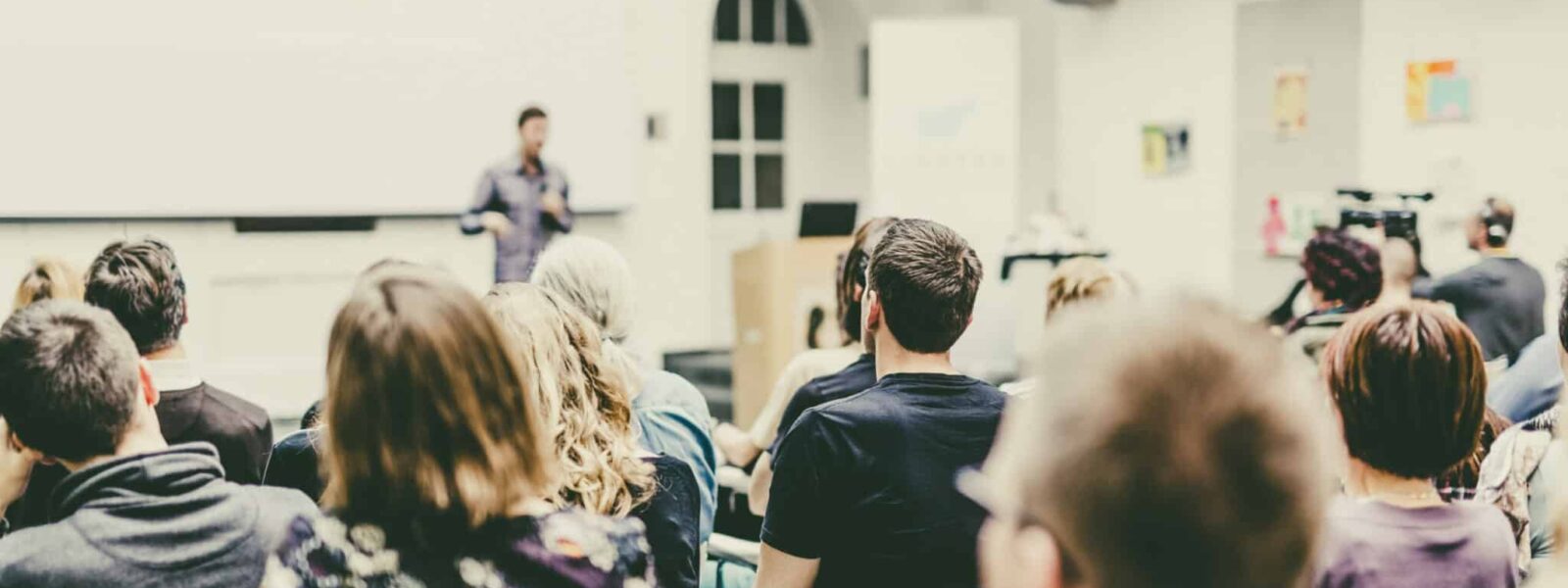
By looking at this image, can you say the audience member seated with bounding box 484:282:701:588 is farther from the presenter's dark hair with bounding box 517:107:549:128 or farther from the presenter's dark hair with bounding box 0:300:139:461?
the presenter's dark hair with bounding box 517:107:549:128

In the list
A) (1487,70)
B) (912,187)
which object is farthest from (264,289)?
(1487,70)

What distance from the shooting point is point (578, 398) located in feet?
6.73

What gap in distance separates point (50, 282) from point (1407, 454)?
9.49 feet

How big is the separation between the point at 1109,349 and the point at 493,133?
26.3ft

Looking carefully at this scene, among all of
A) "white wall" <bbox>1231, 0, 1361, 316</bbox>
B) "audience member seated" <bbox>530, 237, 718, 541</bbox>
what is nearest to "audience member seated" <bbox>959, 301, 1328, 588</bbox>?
"audience member seated" <bbox>530, 237, 718, 541</bbox>

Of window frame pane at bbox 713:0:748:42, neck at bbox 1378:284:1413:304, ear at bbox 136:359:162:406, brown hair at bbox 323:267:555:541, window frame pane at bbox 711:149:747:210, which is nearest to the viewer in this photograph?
brown hair at bbox 323:267:555:541

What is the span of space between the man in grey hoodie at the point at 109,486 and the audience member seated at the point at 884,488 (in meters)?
0.66

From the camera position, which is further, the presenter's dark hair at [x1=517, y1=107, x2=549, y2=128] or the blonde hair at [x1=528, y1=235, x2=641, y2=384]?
the presenter's dark hair at [x1=517, y1=107, x2=549, y2=128]

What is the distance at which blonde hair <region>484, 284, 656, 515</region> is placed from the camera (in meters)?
1.92

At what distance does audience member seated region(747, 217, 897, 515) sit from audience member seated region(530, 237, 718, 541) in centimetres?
10

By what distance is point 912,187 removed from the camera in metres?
8.66

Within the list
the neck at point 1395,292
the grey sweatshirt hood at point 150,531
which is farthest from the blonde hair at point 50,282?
the neck at point 1395,292

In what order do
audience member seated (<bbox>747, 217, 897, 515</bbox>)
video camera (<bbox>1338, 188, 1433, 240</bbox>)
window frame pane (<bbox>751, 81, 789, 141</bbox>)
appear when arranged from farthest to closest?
window frame pane (<bbox>751, 81, 789, 141</bbox>) → video camera (<bbox>1338, 188, 1433, 240</bbox>) → audience member seated (<bbox>747, 217, 897, 515</bbox>)

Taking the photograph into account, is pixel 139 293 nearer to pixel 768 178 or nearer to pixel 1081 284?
pixel 1081 284
